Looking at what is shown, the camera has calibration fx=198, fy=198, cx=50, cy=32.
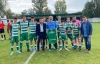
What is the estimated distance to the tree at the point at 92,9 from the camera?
88.2 m

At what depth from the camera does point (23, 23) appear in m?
12.0

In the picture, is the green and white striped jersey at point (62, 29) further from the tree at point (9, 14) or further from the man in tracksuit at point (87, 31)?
the tree at point (9, 14)

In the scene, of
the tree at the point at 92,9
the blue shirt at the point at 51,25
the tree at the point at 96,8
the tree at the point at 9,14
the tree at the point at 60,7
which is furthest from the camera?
the tree at the point at 9,14

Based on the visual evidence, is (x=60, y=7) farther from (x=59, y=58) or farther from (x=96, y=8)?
(x=59, y=58)

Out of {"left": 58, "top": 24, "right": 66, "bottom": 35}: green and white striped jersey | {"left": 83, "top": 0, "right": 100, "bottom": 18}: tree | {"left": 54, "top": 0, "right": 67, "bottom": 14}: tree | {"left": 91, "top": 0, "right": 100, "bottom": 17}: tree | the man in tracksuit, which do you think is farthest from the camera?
{"left": 54, "top": 0, "right": 67, "bottom": 14}: tree

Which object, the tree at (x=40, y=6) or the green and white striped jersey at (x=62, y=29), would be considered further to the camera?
the tree at (x=40, y=6)

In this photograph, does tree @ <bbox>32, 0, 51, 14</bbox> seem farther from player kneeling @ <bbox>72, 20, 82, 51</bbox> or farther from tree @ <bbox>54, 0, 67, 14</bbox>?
player kneeling @ <bbox>72, 20, 82, 51</bbox>

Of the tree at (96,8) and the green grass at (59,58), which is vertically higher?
the tree at (96,8)

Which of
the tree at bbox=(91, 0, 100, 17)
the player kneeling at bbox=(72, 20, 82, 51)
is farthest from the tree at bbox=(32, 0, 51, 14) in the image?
the player kneeling at bbox=(72, 20, 82, 51)

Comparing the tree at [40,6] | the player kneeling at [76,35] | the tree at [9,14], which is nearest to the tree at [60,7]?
the tree at [40,6]

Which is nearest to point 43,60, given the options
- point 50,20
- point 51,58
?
point 51,58

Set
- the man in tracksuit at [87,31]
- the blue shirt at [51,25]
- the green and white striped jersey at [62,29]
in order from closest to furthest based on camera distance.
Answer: the man in tracksuit at [87,31] → the blue shirt at [51,25] → the green and white striped jersey at [62,29]

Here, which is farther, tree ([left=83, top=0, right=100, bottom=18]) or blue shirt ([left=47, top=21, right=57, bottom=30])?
tree ([left=83, top=0, right=100, bottom=18])

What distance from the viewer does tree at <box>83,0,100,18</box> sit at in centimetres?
8819
